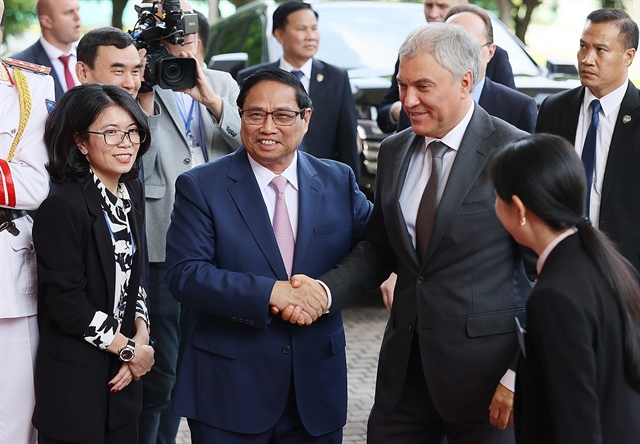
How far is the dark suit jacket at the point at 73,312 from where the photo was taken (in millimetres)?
3242

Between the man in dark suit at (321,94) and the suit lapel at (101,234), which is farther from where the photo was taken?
the man in dark suit at (321,94)

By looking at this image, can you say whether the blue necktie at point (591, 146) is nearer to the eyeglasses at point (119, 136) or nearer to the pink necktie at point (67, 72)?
the eyeglasses at point (119, 136)

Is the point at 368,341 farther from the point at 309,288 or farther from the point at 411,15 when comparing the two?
the point at 309,288

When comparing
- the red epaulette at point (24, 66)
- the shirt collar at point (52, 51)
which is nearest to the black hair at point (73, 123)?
the red epaulette at point (24, 66)

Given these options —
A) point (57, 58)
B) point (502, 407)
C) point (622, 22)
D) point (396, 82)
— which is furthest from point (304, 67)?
point (502, 407)

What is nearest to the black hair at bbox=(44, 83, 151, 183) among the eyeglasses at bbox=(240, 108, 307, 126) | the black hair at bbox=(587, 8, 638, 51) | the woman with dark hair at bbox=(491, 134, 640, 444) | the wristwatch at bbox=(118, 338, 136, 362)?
the eyeglasses at bbox=(240, 108, 307, 126)

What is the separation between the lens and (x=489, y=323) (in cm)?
313

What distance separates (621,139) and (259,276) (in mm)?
2396

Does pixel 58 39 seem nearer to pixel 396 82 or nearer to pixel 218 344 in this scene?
pixel 396 82

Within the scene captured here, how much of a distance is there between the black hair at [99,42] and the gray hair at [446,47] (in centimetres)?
161

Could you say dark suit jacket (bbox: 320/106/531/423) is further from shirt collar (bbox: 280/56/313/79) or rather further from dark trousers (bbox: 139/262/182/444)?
shirt collar (bbox: 280/56/313/79)

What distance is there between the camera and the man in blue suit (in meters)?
3.24

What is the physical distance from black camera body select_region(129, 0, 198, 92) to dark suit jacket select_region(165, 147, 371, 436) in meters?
0.99

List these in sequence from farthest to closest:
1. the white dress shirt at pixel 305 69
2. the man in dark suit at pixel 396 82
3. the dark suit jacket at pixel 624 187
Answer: the white dress shirt at pixel 305 69 → the man in dark suit at pixel 396 82 → the dark suit jacket at pixel 624 187
